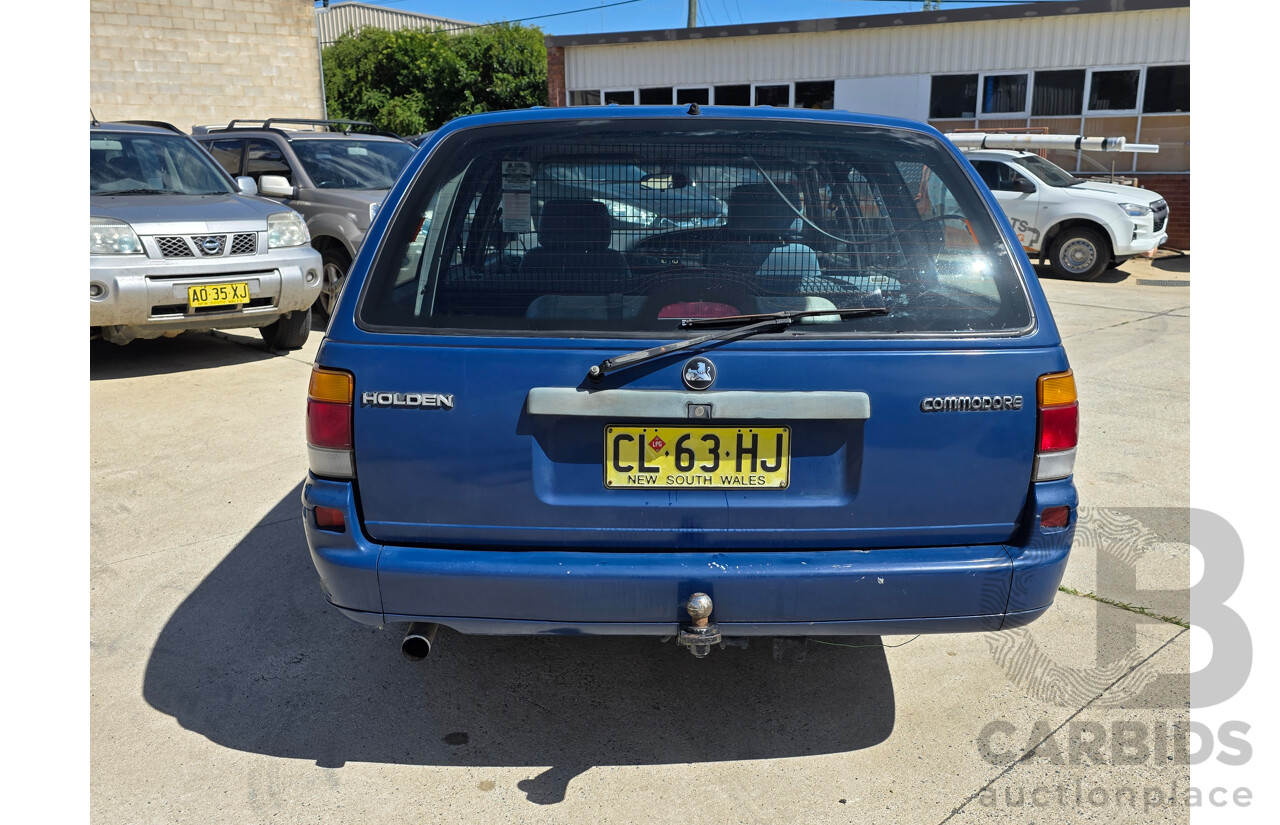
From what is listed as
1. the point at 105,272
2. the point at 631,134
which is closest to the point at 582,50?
the point at 105,272

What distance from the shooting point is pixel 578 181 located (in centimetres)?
263

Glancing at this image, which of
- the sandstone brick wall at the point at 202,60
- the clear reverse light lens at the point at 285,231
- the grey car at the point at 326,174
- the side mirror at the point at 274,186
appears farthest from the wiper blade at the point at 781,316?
the sandstone brick wall at the point at 202,60

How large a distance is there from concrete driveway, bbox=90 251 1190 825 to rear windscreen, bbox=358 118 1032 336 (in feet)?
3.49

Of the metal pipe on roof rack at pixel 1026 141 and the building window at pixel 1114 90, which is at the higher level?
the building window at pixel 1114 90

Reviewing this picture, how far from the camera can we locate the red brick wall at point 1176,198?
53.6ft

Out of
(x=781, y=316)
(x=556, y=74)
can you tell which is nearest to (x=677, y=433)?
(x=781, y=316)

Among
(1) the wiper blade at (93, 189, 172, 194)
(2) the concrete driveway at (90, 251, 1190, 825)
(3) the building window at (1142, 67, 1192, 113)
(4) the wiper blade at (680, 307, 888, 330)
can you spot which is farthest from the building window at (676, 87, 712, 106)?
(4) the wiper blade at (680, 307, 888, 330)

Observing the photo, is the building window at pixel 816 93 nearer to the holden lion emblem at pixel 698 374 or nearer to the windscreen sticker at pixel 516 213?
the windscreen sticker at pixel 516 213

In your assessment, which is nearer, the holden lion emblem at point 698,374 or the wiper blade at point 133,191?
the holden lion emblem at point 698,374

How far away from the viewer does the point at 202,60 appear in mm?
18688

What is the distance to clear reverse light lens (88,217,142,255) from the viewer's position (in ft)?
22.1

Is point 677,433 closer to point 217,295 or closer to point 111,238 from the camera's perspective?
point 217,295

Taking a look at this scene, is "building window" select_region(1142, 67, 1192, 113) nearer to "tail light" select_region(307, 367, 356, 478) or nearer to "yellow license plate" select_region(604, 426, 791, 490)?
"yellow license plate" select_region(604, 426, 791, 490)

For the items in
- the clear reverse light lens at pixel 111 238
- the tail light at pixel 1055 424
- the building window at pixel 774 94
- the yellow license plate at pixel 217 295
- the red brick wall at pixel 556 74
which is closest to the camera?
the tail light at pixel 1055 424
